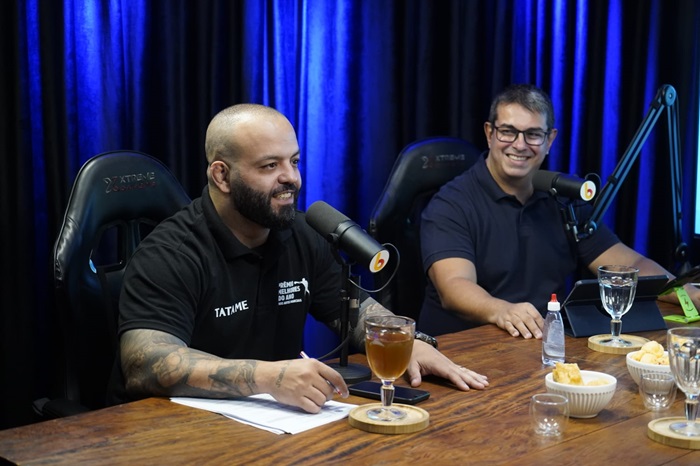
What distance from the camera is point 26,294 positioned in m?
3.11

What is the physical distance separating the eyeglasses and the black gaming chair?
1315mm

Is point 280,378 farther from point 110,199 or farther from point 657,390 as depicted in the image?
point 110,199

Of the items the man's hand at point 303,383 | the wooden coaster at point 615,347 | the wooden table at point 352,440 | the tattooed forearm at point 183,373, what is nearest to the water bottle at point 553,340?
the wooden coaster at point 615,347

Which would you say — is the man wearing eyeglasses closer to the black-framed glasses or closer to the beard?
the black-framed glasses

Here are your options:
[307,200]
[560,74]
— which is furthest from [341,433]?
[560,74]

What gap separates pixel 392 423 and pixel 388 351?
133 millimetres

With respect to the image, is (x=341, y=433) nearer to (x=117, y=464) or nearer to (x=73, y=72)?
(x=117, y=464)

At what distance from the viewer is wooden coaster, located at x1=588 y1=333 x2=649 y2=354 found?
2.37 m

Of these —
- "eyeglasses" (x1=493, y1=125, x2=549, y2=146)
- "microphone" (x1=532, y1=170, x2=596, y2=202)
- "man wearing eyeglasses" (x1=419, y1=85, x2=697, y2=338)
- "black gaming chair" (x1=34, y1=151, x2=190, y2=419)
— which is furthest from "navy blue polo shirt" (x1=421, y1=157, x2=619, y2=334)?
"black gaming chair" (x1=34, y1=151, x2=190, y2=419)

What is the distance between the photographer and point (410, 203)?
3.41m

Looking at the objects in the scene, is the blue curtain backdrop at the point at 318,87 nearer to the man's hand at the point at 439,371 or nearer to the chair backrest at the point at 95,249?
the chair backrest at the point at 95,249

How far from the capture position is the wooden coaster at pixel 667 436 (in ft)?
5.44

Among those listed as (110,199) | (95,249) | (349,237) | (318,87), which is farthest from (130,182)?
(318,87)

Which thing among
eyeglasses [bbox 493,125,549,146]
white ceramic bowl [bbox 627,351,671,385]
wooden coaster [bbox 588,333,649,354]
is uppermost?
eyeglasses [bbox 493,125,549,146]
